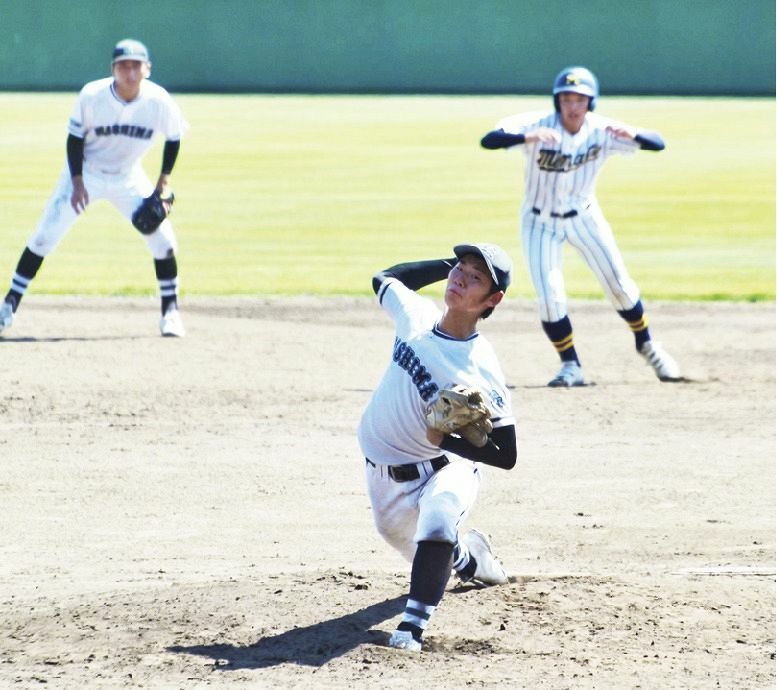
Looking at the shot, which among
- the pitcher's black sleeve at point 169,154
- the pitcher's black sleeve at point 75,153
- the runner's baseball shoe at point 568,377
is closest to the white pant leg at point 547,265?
the runner's baseball shoe at point 568,377

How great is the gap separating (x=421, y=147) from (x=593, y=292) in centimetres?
1543

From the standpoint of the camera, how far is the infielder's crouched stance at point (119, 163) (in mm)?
10539

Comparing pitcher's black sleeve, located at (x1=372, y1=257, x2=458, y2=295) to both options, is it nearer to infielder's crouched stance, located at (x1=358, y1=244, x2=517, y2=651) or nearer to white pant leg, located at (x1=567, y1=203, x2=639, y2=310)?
infielder's crouched stance, located at (x1=358, y1=244, x2=517, y2=651)

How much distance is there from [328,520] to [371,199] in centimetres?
1517

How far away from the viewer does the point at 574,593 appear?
5.57 meters

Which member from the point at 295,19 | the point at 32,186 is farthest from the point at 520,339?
the point at 295,19

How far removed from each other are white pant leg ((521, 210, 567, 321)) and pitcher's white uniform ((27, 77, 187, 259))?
9.86 feet

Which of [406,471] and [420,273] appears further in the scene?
[420,273]

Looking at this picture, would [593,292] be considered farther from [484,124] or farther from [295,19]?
[295,19]

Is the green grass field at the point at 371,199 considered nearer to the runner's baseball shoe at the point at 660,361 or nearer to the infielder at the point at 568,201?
the runner's baseball shoe at the point at 660,361

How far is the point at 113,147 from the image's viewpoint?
10.7m

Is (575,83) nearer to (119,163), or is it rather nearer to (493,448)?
(119,163)

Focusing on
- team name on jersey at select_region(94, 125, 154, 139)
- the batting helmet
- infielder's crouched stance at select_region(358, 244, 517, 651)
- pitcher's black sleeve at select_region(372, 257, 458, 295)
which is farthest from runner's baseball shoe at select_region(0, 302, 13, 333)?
infielder's crouched stance at select_region(358, 244, 517, 651)

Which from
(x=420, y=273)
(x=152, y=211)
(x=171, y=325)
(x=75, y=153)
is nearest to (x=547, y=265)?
(x=152, y=211)
